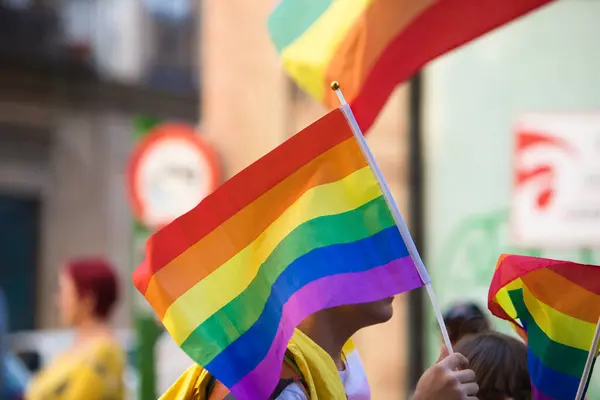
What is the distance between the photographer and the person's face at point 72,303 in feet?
14.4

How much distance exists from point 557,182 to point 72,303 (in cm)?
230

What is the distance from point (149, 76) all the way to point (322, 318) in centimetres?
1487

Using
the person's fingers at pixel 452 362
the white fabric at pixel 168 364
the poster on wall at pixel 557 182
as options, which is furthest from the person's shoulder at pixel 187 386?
the poster on wall at pixel 557 182

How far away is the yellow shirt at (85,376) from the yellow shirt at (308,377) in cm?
187

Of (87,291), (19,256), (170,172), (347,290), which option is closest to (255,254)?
(347,290)

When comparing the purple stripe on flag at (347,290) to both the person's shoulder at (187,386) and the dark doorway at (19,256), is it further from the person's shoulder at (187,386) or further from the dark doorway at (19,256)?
the dark doorway at (19,256)

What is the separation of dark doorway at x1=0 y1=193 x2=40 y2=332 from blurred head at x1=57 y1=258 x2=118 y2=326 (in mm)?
11531

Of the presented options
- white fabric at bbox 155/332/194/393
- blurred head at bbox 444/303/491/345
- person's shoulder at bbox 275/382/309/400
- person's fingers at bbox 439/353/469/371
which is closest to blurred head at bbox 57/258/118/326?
white fabric at bbox 155/332/194/393

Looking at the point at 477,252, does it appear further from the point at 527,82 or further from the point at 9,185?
the point at 9,185

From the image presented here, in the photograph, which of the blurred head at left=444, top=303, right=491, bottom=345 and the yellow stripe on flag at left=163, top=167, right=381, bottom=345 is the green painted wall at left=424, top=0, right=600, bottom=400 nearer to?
the blurred head at left=444, top=303, right=491, bottom=345

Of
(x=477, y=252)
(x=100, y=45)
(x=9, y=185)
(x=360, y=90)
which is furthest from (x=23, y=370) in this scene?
(x=100, y=45)

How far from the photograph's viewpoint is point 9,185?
50.8ft

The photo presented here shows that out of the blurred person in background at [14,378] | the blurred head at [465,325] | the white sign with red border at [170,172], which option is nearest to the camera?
the blurred head at [465,325]

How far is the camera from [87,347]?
13.9 ft
